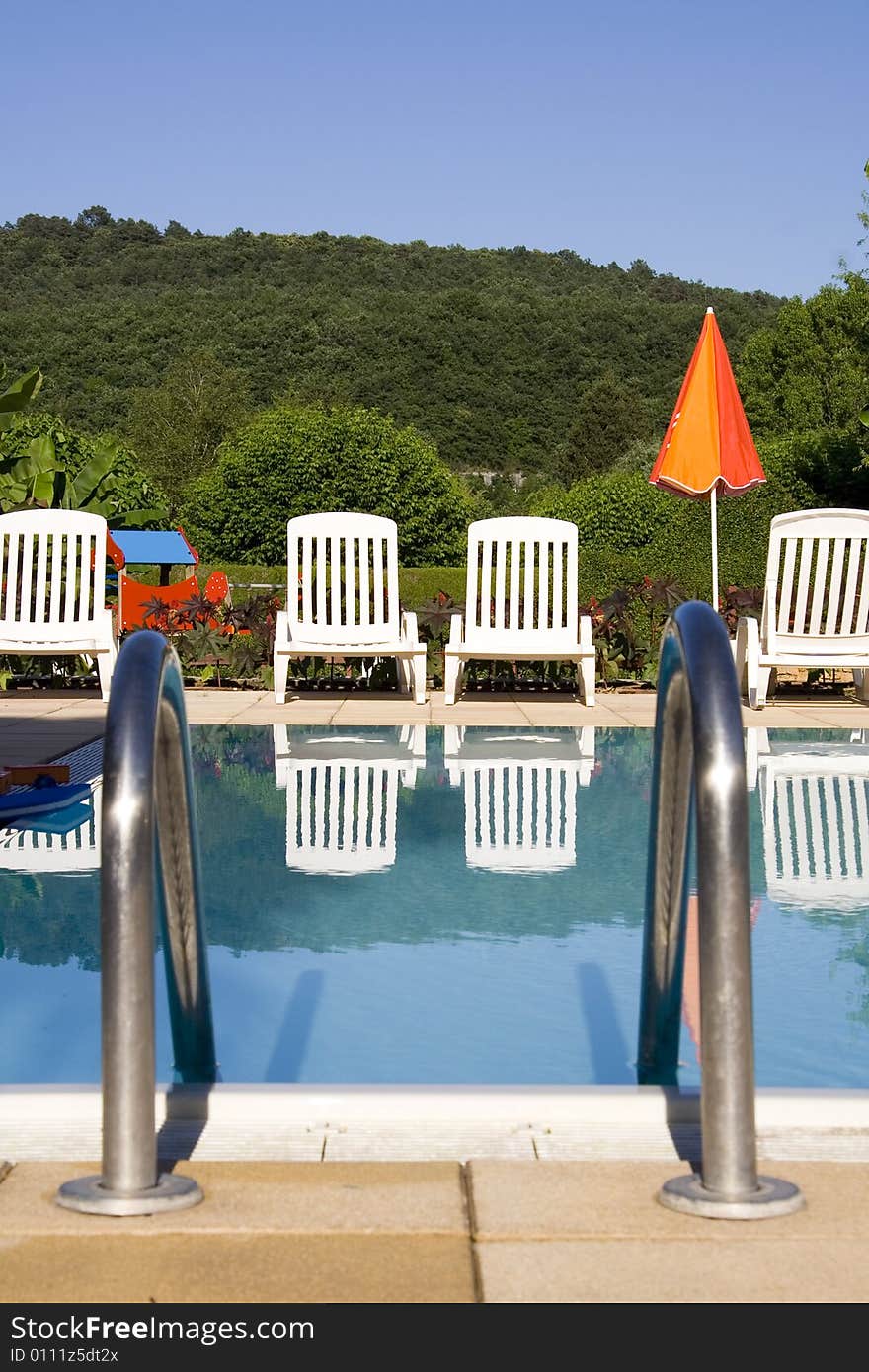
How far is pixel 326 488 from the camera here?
37469 mm

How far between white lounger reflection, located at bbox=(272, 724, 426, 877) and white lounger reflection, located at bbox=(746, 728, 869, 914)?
4.82ft

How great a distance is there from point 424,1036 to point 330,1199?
143 centimetres

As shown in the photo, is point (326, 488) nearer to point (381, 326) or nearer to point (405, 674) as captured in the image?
point (381, 326)

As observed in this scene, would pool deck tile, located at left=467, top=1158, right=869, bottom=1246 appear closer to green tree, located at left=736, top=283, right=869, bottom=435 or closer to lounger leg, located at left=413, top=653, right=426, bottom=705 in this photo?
lounger leg, located at left=413, top=653, right=426, bottom=705

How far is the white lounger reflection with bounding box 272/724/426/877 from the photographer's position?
224 inches

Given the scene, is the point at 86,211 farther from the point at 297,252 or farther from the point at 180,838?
the point at 180,838

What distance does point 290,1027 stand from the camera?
3.75 m

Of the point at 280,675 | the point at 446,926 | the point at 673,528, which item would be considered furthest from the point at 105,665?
the point at 673,528

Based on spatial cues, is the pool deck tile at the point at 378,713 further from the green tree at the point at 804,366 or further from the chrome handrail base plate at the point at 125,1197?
the green tree at the point at 804,366

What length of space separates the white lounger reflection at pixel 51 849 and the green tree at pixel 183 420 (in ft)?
153

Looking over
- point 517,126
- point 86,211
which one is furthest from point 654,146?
point 86,211

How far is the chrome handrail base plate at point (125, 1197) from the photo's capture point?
7.13 ft

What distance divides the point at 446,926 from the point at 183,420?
49651 mm

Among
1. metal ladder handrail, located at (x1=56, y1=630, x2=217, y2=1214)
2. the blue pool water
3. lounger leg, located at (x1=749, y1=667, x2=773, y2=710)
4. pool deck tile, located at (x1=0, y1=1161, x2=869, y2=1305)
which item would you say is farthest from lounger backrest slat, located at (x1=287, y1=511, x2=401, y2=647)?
pool deck tile, located at (x1=0, y1=1161, x2=869, y2=1305)
